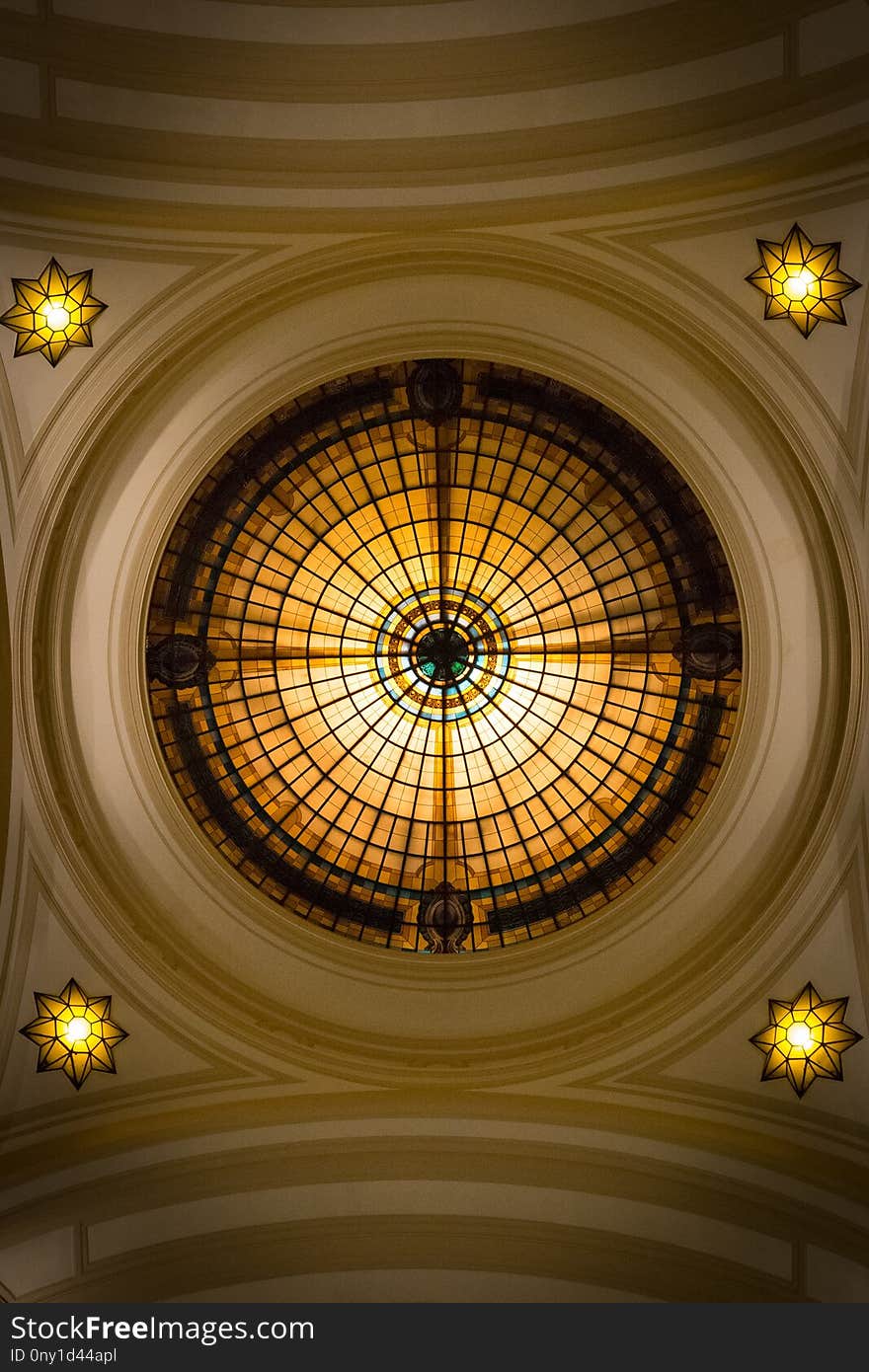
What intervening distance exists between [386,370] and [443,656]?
3050 millimetres

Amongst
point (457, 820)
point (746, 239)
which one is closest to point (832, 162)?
point (746, 239)

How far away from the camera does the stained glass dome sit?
1055 cm

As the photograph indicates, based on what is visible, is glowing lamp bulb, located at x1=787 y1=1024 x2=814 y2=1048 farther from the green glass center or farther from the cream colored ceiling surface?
the green glass center

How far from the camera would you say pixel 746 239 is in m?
9.23

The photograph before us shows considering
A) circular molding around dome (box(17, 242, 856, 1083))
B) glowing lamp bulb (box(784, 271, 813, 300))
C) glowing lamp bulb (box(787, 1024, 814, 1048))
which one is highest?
glowing lamp bulb (box(784, 271, 813, 300))

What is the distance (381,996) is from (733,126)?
8.72 m

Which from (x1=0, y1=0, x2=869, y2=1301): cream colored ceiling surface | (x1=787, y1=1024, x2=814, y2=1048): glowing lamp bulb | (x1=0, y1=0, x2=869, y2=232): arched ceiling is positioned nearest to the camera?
(x1=0, y1=0, x2=869, y2=232): arched ceiling

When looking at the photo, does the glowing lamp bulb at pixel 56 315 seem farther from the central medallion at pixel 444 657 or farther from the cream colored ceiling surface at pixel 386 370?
the central medallion at pixel 444 657

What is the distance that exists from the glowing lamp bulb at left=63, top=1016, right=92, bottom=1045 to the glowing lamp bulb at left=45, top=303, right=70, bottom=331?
6635 mm

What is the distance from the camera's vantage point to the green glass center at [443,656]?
11.5m

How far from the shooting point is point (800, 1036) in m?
10.4

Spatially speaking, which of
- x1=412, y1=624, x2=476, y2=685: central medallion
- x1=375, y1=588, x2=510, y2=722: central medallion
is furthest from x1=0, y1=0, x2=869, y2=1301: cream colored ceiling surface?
x1=412, y1=624, x2=476, y2=685: central medallion

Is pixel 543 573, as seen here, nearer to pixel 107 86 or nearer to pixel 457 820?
pixel 457 820

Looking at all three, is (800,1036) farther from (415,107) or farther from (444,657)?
(415,107)
